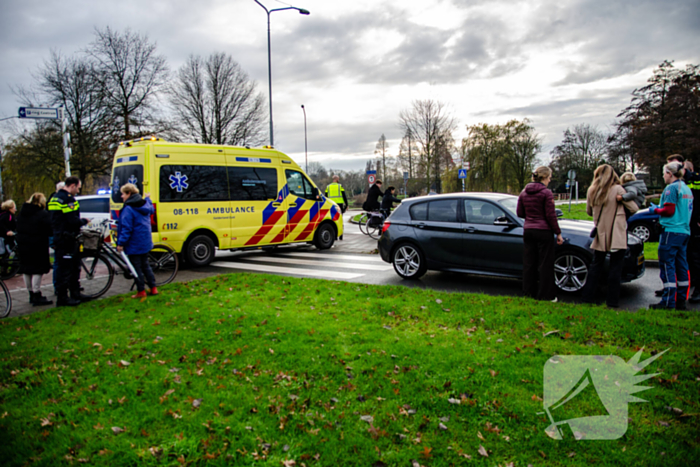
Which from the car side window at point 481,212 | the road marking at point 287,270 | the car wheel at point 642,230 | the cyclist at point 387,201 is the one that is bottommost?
the road marking at point 287,270

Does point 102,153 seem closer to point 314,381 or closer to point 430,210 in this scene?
point 430,210

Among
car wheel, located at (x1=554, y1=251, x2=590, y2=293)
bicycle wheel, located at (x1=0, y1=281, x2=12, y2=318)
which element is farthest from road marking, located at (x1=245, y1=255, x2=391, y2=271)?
bicycle wheel, located at (x1=0, y1=281, x2=12, y2=318)

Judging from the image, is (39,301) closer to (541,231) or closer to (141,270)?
(141,270)

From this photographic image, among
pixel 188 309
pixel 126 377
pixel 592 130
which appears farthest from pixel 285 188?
pixel 592 130

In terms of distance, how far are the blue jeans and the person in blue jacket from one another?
24.1 ft

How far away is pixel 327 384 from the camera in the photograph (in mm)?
3580

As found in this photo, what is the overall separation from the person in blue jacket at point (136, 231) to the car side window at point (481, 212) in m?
5.26

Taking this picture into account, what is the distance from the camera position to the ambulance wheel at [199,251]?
9.66 m

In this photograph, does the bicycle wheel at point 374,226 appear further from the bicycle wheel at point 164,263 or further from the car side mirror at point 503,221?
the car side mirror at point 503,221

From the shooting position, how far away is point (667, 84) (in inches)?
1387

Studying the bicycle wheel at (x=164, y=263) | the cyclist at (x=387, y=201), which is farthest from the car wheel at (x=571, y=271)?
the cyclist at (x=387, y=201)

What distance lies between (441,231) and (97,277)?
597cm

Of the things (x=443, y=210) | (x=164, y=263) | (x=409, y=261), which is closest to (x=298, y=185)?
(x=164, y=263)

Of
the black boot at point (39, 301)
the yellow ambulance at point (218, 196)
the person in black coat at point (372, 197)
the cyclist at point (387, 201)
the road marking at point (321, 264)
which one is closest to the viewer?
the black boot at point (39, 301)
